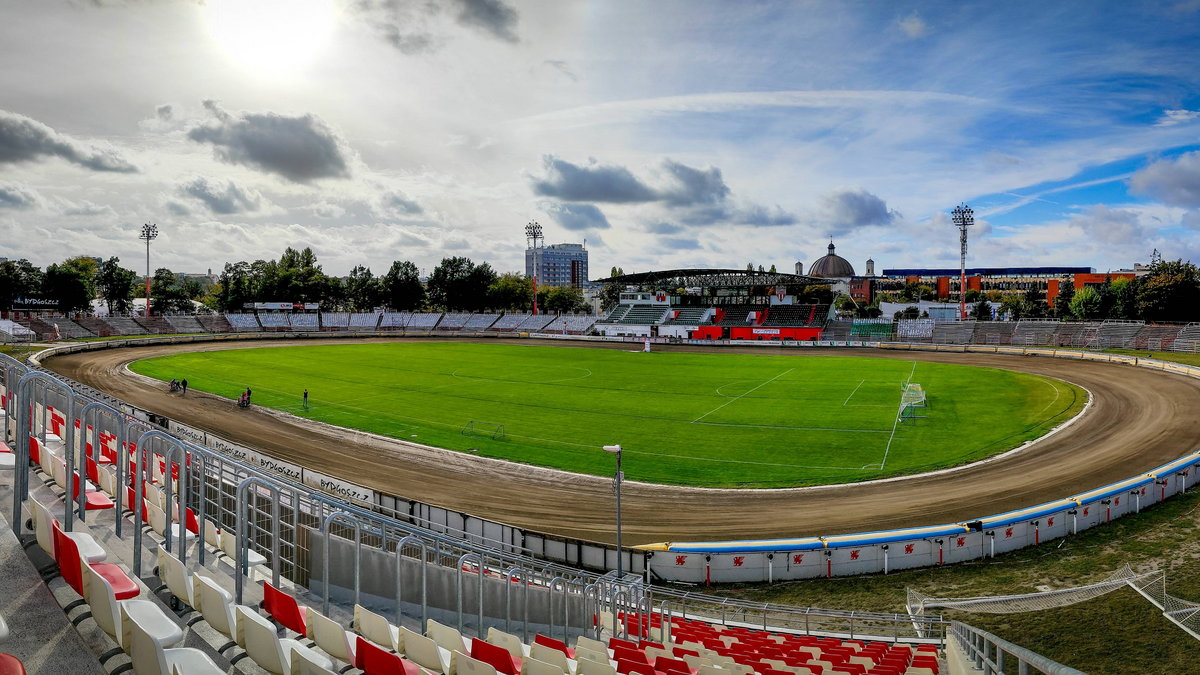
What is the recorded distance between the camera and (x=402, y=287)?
138000 millimetres

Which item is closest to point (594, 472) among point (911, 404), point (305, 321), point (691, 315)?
point (911, 404)

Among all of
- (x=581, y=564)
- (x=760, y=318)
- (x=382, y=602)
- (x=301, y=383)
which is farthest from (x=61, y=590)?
(x=760, y=318)

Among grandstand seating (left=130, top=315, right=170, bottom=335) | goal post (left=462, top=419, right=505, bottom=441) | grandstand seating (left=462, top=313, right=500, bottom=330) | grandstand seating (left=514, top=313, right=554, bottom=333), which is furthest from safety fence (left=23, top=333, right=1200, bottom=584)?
grandstand seating (left=462, top=313, right=500, bottom=330)

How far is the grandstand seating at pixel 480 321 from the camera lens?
123 meters

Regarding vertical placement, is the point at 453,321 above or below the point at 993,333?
below

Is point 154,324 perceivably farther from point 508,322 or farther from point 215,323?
point 508,322

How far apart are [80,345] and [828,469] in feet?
258

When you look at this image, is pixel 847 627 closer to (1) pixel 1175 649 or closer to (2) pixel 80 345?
(1) pixel 1175 649

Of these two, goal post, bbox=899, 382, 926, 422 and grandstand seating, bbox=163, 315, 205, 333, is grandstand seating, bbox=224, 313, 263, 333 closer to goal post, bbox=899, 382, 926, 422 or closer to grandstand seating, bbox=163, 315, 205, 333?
grandstand seating, bbox=163, 315, 205, 333

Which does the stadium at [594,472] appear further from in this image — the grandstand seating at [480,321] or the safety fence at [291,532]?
the grandstand seating at [480,321]

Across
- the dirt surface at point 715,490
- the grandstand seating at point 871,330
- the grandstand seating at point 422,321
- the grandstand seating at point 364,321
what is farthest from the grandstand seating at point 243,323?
the grandstand seating at point 871,330

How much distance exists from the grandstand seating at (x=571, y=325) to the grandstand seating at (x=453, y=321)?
1785 cm

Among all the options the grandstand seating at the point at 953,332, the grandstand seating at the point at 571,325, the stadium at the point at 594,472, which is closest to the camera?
the stadium at the point at 594,472

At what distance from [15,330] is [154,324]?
20778mm
